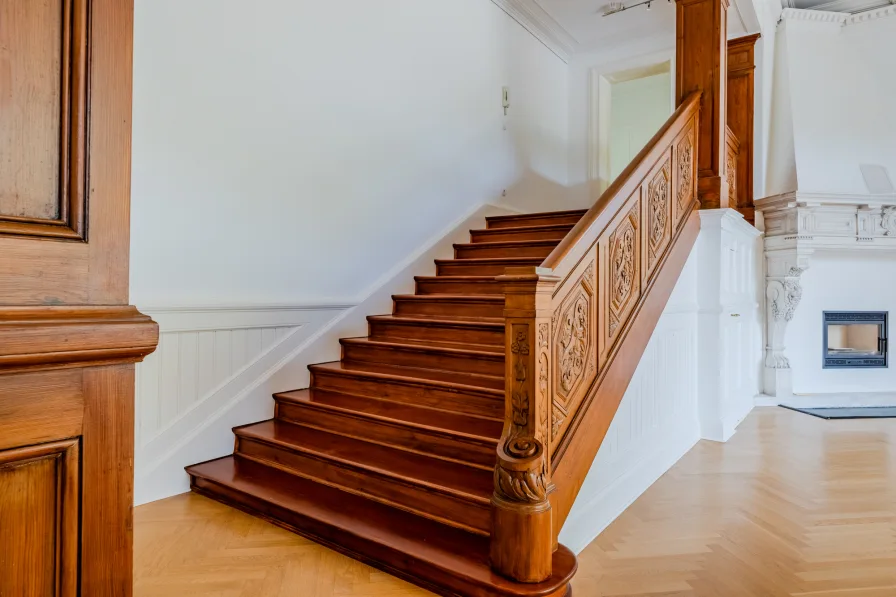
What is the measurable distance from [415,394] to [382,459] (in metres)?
0.43

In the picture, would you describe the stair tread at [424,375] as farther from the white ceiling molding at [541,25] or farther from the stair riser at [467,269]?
the white ceiling molding at [541,25]

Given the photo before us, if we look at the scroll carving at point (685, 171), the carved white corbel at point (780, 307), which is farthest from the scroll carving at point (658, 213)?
the carved white corbel at point (780, 307)

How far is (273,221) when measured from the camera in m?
3.04

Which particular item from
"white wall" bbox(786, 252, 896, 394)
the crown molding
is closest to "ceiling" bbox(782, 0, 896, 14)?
the crown molding

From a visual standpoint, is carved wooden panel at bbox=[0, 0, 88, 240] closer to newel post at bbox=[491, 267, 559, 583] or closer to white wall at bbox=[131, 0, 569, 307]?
newel post at bbox=[491, 267, 559, 583]

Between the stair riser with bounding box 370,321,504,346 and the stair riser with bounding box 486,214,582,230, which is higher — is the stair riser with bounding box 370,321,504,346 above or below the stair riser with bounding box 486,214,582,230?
below

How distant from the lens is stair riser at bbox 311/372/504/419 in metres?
2.41

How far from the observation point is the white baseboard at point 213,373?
2484 millimetres

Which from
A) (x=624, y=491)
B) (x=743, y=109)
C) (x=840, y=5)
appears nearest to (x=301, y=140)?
(x=624, y=491)

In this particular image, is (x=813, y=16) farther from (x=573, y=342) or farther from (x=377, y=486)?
(x=377, y=486)

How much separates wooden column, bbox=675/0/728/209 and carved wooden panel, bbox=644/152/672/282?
2.07 ft

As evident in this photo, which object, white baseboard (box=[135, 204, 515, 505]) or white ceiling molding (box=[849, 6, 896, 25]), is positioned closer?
white baseboard (box=[135, 204, 515, 505])

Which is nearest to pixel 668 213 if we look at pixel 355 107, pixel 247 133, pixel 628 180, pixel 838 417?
pixel 628 180

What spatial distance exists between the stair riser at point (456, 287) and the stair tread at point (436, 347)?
1.87 ft
